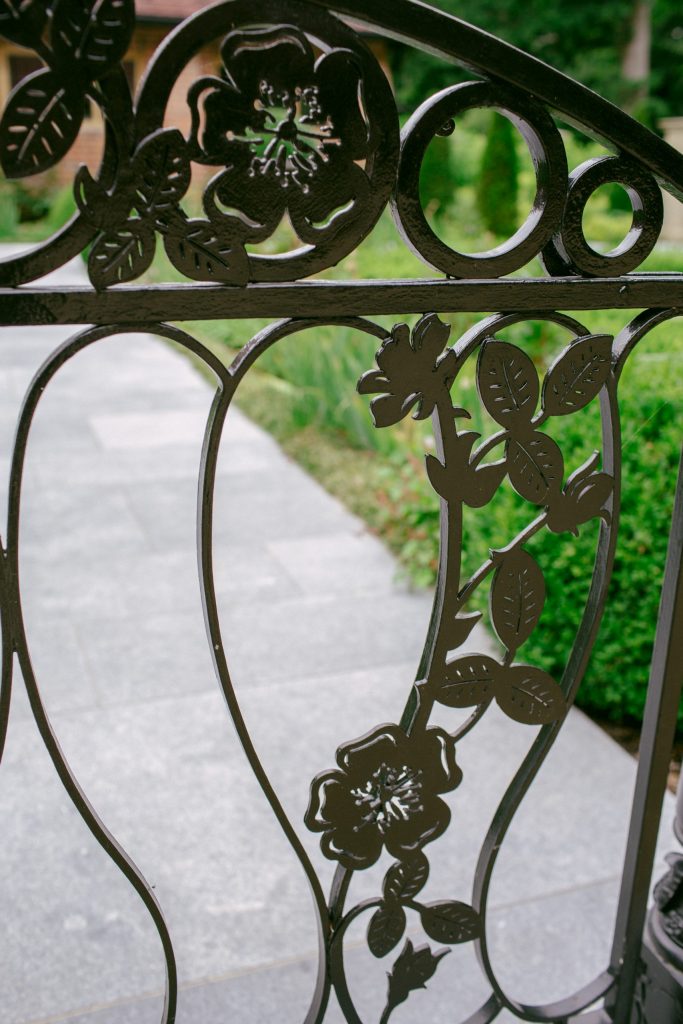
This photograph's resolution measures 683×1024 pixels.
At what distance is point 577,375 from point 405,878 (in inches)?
24.8

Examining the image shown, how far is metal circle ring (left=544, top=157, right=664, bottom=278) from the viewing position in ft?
2.98

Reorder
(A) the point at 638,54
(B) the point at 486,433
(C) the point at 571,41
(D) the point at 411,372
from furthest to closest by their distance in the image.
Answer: (C) the point at 571,41 → (A) the point at 638,54 → (B) the point at 486,433 → (D) the point at 411,372

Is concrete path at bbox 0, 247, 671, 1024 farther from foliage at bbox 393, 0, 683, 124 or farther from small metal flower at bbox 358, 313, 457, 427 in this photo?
foliage at bbox 393, 0, 683, 124

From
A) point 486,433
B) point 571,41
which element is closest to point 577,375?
point 486,433

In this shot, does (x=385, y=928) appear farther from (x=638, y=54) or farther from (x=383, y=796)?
(x=638, y=54)

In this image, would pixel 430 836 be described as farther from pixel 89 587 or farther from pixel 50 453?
pixel 50 453

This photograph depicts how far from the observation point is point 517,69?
837 millimetres

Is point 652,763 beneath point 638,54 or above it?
beneath

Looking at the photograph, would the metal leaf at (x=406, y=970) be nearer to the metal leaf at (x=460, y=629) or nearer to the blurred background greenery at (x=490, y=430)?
the metal leaf at (x=460, y=629)

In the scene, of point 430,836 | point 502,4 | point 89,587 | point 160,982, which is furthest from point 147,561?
point 502,4

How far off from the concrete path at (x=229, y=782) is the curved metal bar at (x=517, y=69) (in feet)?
4.89

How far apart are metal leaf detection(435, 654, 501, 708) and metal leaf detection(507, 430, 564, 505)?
194 millimetres

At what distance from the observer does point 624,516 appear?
243cm

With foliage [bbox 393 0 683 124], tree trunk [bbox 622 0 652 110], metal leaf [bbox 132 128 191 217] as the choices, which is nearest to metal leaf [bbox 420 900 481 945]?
metal leaf [bbox 132 128 191 217]
